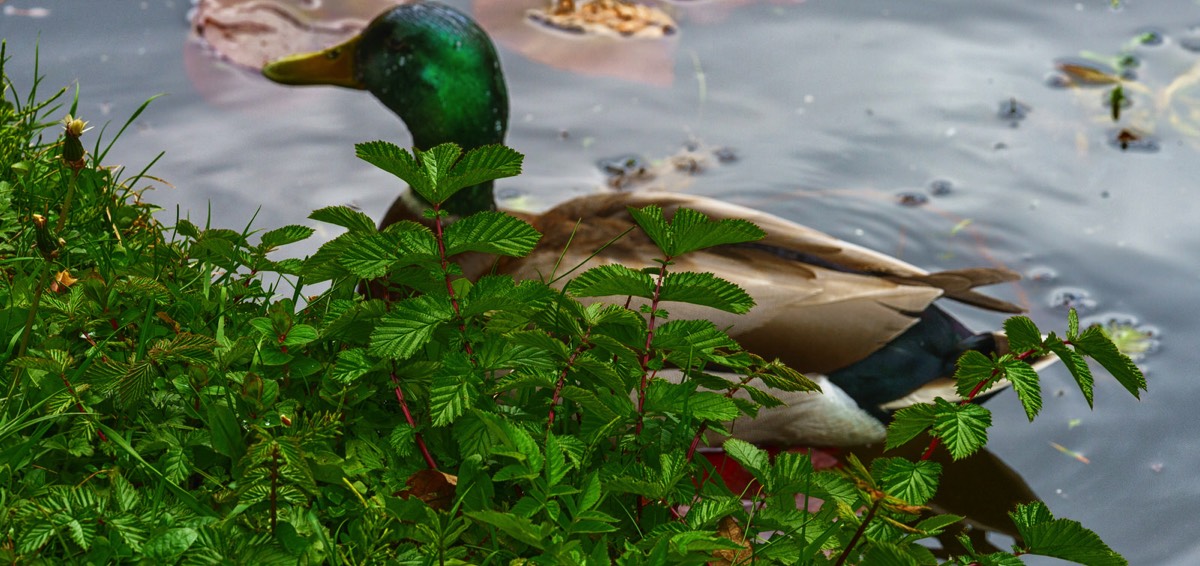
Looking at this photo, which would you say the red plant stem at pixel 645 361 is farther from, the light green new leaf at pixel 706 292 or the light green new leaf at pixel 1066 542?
the light green new leaf at pixel 1066 542

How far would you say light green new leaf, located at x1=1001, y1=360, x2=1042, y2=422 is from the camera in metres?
1.32

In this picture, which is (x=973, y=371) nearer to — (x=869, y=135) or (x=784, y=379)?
(x=784, y=379)

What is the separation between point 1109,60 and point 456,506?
4949 mm

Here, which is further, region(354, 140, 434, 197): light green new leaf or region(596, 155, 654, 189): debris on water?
region(596, 155, 654, 189): debris on water

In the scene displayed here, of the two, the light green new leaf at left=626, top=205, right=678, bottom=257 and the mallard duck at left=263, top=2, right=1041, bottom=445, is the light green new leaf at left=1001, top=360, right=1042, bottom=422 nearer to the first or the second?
the light green new leaf at left=626, top=205, right=678, bottom=257

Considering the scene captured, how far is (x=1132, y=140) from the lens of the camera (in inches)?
194

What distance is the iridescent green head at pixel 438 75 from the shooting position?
12.7ft

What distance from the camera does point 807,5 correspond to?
5.80 meters

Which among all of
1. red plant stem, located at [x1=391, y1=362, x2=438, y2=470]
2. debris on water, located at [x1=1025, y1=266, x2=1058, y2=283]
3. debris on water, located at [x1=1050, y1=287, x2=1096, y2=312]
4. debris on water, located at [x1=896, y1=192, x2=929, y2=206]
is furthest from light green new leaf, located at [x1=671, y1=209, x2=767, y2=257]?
debris on water, located at [x1=896, y1=192, x2=929, y2=206]

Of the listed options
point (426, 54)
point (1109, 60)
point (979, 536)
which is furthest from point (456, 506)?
point (1109, 60)

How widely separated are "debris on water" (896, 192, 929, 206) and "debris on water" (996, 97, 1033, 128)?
2.24 feet

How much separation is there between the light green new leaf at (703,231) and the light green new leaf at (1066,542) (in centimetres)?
43

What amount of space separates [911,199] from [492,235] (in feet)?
11.4

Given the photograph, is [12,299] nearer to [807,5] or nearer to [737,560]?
[737,560]
